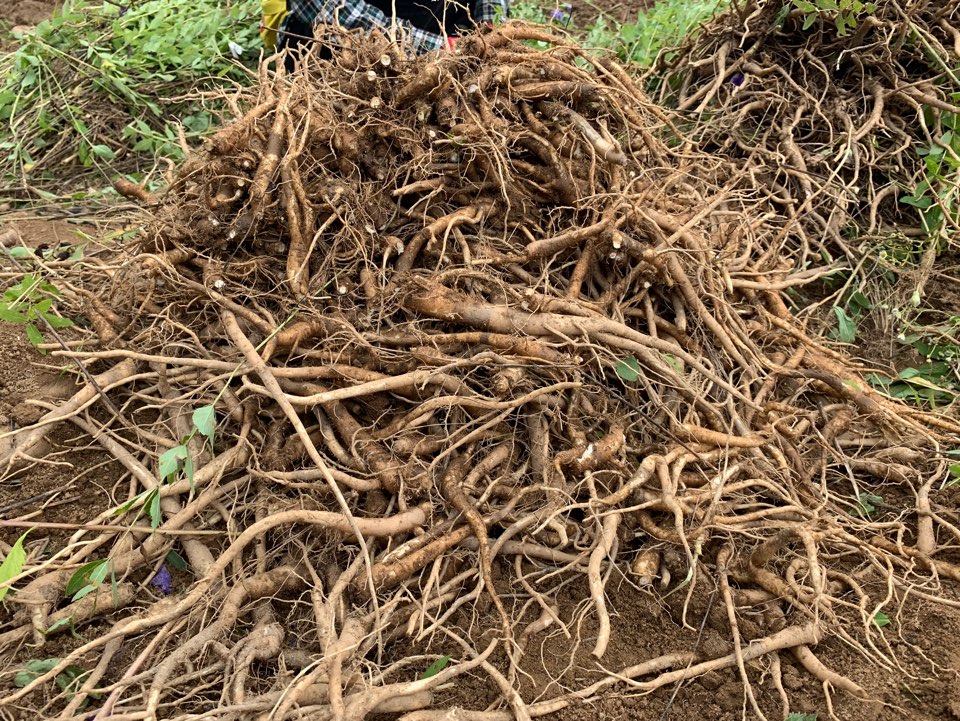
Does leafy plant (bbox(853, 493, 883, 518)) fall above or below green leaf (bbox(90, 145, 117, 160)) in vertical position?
below

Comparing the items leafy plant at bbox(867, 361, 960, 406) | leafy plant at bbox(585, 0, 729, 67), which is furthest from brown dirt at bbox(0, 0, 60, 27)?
leafy plant at bbox(867, 361, 960, 406)

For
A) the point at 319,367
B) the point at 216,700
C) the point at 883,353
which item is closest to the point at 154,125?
the point at 319,367

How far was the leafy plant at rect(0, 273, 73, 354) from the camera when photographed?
1.61 metres

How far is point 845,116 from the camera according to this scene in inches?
97.2

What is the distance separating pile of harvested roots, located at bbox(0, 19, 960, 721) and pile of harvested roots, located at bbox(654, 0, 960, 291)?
2.16 ft

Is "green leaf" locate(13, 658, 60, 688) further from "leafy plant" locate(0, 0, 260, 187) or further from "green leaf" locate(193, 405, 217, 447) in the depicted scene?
"leafy plant" locate(0, 0, 260, 187)

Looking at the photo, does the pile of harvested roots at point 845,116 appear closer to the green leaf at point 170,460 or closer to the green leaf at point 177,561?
the green leaf at point 170,460

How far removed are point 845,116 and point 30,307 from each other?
Answer: 266 centimetres

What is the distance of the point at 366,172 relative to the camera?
1.79m

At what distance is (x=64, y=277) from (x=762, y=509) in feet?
6.55

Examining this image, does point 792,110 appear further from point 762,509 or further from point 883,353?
point 762,509

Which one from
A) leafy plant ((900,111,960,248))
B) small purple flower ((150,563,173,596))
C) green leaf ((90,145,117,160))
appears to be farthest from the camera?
green leaf ((90,145,117,160))

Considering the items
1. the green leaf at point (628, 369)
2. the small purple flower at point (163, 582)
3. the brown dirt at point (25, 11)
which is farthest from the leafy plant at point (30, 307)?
the brown dirt at point (25, 11)

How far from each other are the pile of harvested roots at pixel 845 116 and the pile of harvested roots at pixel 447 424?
66 centimetres
